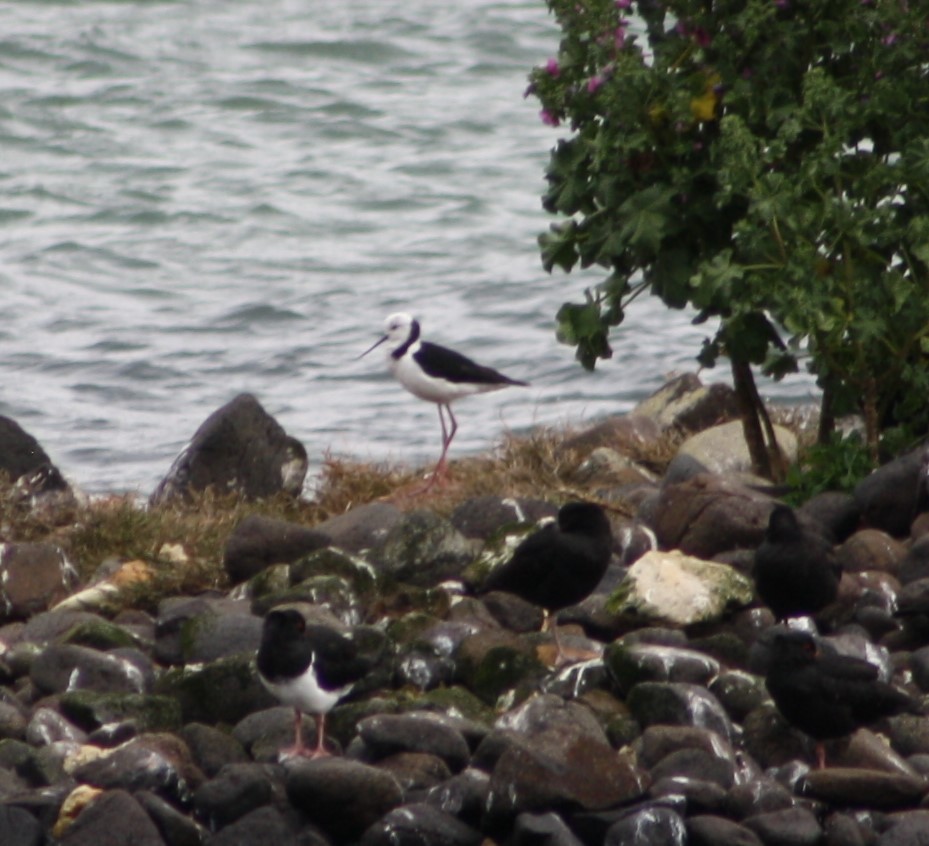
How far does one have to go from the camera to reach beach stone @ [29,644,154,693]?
7.43 metres

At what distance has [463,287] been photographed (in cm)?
1855

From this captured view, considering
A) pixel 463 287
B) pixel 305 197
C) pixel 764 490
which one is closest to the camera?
pixel 764 490

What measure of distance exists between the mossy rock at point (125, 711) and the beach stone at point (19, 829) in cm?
80

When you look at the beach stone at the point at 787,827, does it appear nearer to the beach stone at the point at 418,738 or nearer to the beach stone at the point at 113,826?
the beach stone at the point at 418,738

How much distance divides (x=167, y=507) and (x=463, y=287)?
27.9 ft

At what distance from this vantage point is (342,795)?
6141 millimetres

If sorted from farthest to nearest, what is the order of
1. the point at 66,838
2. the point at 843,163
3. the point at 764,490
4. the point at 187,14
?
the point at 187,14 < the point at 764,490 < the point at 843,163 < the point at 66,838

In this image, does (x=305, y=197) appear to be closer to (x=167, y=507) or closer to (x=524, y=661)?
(x=167, y=507)

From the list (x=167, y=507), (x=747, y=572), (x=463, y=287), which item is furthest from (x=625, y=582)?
(x=463, y=287)

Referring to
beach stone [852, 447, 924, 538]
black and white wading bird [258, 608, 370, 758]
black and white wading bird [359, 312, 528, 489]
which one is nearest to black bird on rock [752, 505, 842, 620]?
beach stone [852, 447, 924, 538]

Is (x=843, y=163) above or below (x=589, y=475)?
above

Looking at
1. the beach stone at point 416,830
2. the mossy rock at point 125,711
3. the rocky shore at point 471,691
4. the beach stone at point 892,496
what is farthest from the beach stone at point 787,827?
the beach stone at point 892,496

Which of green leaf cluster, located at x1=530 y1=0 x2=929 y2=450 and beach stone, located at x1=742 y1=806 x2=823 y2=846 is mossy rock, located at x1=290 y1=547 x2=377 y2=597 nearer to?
green leaf cluster, located at x1=530 y1=0 x2=929 y2=450

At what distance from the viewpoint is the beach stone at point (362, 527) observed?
902 cm
